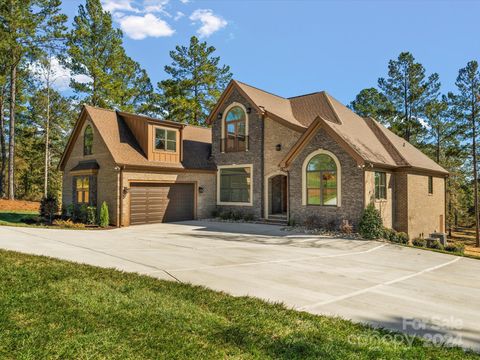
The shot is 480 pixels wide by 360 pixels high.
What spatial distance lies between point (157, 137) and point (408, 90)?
2682 cm

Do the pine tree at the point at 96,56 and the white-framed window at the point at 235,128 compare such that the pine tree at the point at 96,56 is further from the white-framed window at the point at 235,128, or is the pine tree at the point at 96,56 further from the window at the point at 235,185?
the window at the point at 235,185

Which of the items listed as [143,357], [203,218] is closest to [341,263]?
[143,357]

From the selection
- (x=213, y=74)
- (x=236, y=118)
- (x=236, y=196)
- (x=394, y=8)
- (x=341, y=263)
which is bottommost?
(x=341, y=263)

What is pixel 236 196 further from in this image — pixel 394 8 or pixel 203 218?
pixel 394 8

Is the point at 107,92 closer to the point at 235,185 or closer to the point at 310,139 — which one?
the point at 235,185

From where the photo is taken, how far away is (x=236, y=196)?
20.9 m

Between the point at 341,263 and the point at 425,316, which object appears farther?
the point at 341,263

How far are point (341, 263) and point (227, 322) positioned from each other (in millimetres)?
5456

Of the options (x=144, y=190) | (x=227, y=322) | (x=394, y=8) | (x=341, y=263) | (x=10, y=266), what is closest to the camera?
(x=227, y=322)

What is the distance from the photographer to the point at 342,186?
15523mm

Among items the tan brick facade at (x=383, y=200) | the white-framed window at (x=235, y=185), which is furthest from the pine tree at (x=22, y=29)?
the tan brick facade at (x=383, y=200)

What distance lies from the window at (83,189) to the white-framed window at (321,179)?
39.4ft

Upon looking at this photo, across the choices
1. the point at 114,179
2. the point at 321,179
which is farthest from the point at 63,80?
the point at 321,179

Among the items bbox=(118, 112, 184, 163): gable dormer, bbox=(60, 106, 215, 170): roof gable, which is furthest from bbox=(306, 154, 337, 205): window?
bbox=(118, 112, 184, 163): gable dormer
